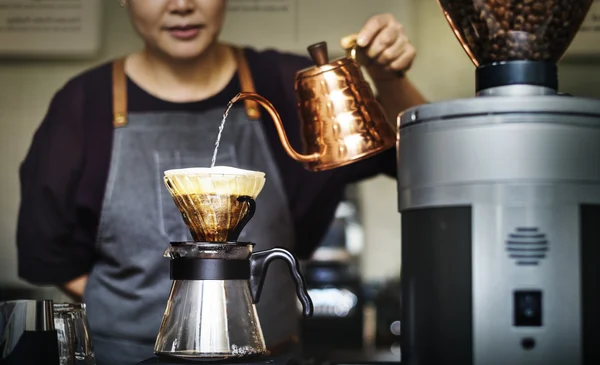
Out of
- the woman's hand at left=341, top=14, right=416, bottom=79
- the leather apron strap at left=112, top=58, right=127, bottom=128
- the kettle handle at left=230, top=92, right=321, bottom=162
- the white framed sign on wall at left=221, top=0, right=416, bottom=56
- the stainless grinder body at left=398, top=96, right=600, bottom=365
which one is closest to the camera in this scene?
the stainless grinder body at left=398, top=96, right=600, bottom=365

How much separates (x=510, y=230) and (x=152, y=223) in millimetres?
1267

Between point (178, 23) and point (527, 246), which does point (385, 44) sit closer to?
point (527, 246)

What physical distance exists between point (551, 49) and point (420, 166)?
0.70 ft

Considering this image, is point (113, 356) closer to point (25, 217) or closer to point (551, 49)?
point (25, 217)

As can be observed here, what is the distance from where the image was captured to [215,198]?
3.63 feet

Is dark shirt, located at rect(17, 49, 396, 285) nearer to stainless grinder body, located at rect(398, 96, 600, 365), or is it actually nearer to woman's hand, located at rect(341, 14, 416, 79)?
woman's hand, located at rect(341, 14, 416, 79)

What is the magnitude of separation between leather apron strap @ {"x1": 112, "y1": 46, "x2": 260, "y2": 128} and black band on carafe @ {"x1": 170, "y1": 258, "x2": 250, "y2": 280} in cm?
103

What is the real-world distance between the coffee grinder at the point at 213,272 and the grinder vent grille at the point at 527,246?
0.32 m

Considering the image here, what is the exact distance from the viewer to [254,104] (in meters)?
2.14

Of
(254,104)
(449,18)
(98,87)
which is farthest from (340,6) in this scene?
(449,18)

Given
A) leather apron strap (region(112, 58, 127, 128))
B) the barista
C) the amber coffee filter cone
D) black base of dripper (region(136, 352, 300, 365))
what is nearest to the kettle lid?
the amber coffee filter cone

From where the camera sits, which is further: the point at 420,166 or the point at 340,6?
the point at 340,6

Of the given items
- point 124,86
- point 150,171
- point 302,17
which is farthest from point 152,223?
point 302,17

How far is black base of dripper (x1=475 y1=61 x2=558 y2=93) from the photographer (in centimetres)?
100
